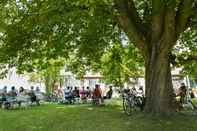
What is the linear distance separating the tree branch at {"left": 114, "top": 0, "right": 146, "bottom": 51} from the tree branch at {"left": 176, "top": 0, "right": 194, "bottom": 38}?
1.78m

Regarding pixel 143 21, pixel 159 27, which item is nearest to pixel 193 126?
pixel 159 27

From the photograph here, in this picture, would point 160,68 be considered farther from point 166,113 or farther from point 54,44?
point 54,44

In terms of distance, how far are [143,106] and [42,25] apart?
19.8ft

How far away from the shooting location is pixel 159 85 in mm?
19719

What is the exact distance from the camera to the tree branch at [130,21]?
797 inches

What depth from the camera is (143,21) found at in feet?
73.2

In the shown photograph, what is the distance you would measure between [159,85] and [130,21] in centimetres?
328

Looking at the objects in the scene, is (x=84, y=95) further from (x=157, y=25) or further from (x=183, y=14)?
(x=183, y=14)

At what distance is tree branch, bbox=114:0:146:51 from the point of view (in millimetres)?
20250

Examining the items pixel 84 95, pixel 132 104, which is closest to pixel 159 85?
pixel 132 104

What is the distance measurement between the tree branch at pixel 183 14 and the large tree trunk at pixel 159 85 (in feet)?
4.47

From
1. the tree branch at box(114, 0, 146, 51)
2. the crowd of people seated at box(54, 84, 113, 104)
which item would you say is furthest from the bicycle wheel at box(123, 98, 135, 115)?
the crowd of people seated at box(54, 84, 113, 104)

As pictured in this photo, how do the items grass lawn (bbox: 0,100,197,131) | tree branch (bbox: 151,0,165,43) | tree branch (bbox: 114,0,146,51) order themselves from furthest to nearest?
tree branch (bbox: 114,0,146,51), tree branch (bbox: 151,0,165,43), grass lawn (bbox: 0,100,197,131)

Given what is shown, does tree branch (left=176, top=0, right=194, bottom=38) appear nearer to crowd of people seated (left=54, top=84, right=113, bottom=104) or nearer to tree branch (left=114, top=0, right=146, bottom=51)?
tree branch (left=114, top=0, right=146, bottom=51)
